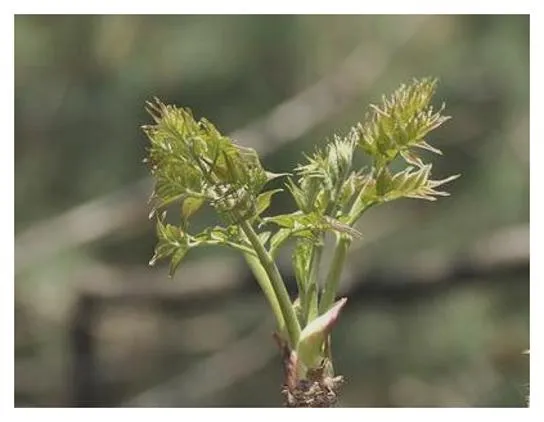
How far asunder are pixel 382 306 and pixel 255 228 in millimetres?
952

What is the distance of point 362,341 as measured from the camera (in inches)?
68.8

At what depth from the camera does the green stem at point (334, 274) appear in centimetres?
84

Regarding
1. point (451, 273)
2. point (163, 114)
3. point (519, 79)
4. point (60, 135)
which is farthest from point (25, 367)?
point (163, 114)

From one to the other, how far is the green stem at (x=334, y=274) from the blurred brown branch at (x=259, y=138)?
0.82 meters

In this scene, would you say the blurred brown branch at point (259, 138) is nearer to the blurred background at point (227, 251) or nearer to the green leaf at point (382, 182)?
the blurred background at point (227, 251)

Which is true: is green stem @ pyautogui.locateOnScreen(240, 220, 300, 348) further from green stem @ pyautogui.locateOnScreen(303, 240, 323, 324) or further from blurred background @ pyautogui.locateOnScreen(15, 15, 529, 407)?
A: blurred background @ pyautogui.locateOnScreen(15, 15, 529, 407)

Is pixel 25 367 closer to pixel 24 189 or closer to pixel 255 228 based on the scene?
pixel 24 189

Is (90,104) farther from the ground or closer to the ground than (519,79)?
farther from the ground

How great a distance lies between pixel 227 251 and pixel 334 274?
86cm

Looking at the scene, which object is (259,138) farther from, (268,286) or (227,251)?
(268,286)

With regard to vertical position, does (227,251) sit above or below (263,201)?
above

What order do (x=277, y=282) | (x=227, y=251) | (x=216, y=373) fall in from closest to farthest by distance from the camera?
1. (x=277, y=282)
2. (x=227, y=251)
3. (x=216, y=373)

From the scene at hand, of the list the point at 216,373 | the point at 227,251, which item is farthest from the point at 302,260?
the point at 216,373

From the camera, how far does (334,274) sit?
2.82 feet
